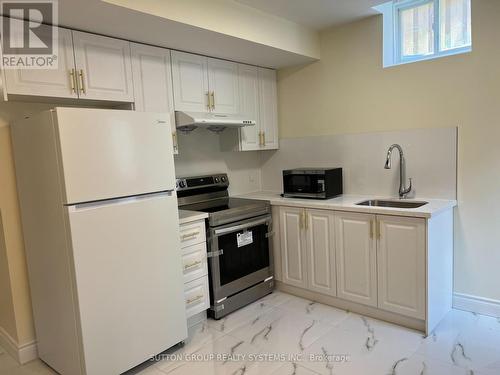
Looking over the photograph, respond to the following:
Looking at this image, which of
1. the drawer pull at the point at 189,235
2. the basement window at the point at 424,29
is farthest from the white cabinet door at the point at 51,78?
the basement window at the point at 424,29

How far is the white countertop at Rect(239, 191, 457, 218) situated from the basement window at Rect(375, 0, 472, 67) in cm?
114

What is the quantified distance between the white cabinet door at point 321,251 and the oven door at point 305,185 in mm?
214

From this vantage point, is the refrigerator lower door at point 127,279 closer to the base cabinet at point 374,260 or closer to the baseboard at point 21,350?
the baseboard at point 21,350

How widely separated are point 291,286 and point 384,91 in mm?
1887

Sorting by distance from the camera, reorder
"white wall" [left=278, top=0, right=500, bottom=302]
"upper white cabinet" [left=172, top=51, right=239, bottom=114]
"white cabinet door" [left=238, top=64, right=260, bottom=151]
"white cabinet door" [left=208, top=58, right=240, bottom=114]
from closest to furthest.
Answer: "white wall" [left=278, top=0, right=500, bottom=302] → "upper white cabinet" [left=172, top=51, right=239, bottom=114] → "white cabinet door" [left=208, top=58, right=240, bottom=114] → "white cabinet door" [left=238, top=64, right=260, bottom=151]

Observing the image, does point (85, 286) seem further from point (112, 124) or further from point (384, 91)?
point (384, 91)

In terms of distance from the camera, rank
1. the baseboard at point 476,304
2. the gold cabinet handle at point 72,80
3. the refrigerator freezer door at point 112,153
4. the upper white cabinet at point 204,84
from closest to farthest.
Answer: the refrigerator freezer door at point 112,153 → the gold cabinet handle at point 72,80 → the baseboard at point 476,304 → the upper white cabinet at point 204,84

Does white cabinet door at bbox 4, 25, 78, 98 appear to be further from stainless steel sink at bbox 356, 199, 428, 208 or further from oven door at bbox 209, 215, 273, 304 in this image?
stainless steel sink at bbox 356, 199, 428, 208

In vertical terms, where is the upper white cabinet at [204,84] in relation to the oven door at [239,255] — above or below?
above

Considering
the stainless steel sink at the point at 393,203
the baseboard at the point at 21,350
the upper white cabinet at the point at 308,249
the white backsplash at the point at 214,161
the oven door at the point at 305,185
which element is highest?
the white backsplash at the point at 214,161

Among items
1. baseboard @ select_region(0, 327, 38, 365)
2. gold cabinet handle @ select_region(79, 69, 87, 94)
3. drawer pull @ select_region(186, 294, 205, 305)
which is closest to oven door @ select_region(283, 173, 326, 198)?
drawer pull @ select_region(186, 294, 205, 305)

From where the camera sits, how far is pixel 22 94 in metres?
2.12

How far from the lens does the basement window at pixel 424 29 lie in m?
2.74

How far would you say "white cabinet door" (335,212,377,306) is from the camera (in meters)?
2.71
